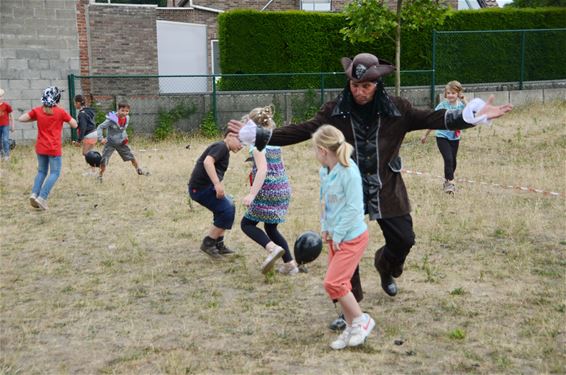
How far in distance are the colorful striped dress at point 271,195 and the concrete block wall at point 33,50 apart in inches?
513

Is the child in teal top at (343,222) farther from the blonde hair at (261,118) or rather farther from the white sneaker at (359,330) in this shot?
the blonde hair at (261,118)

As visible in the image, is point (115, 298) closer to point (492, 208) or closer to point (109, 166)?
point (492, 208)

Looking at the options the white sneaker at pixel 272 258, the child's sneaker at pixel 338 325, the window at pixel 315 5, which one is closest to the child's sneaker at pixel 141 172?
the white sneaker at pixel 272 258

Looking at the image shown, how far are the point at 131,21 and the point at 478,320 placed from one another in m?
18.0

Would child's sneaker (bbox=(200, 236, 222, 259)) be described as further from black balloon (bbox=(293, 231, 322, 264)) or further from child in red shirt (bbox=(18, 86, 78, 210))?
child in red shirt (bbox=(18, 86, 78, 210))

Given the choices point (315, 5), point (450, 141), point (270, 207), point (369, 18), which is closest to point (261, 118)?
point (270, 207)

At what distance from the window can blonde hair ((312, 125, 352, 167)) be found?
25901 mm

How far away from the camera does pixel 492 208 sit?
975 centimetres

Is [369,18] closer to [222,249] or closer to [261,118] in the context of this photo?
[222,249]

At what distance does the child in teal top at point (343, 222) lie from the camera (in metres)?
4.91

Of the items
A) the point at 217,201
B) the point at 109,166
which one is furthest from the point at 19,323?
the point at 109,166

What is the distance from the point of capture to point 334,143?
16.0 feet

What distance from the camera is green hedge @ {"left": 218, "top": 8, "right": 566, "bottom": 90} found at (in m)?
21.1

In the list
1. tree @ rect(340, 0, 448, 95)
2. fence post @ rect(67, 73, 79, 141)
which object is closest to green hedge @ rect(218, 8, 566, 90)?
tree @ rect(340, 0, 448, 95)
